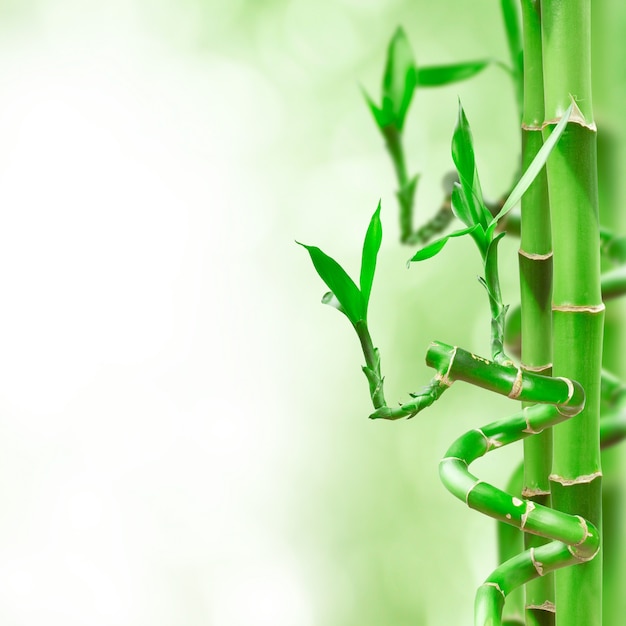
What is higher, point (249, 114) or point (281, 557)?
point (249, 114)

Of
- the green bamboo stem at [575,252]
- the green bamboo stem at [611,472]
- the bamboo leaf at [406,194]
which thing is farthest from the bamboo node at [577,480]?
the bamboo leaf at [406,194]

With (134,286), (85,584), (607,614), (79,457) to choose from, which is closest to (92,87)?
(134,286)

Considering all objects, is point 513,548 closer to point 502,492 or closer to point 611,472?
point 611,472

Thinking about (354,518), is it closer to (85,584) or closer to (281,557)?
(281,557)

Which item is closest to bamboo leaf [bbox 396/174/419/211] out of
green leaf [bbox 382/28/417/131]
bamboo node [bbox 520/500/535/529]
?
green leaf [bbox 382/28/417/131]

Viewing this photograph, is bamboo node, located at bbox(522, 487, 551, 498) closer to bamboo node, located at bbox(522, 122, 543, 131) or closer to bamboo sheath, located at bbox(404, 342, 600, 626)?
bamboo sheath, located at bbox(404, 342, 600, 626)
